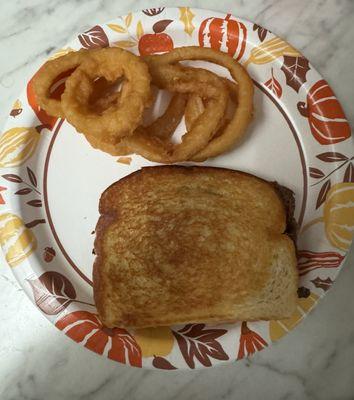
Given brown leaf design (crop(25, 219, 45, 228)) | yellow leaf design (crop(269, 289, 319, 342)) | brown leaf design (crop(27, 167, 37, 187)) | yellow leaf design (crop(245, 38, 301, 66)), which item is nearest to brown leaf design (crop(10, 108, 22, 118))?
brown leaf design (crop(27, 167, 37, 187))

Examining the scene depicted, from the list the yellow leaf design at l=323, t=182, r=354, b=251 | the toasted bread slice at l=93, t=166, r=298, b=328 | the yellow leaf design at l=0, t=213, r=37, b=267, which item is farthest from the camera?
the yellow leaf design at l=0, t=213, r=37, b=267

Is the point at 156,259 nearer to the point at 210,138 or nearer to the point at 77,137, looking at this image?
the point at 210,138

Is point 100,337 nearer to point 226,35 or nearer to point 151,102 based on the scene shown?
point 151,102

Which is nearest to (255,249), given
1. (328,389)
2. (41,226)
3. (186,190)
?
(186,190)

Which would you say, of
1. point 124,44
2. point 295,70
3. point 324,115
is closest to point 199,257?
point 324,115

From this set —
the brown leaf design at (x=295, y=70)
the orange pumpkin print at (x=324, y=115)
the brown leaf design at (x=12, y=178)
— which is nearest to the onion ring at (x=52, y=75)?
the brown leaf design at (x=12, y=178)

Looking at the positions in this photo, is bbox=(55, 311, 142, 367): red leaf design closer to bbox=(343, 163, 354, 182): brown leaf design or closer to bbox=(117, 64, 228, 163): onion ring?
bbox=(117, 64, 228, 163): onion ring

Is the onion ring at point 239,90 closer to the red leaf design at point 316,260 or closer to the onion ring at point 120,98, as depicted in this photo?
the onion ring at point 120,98
